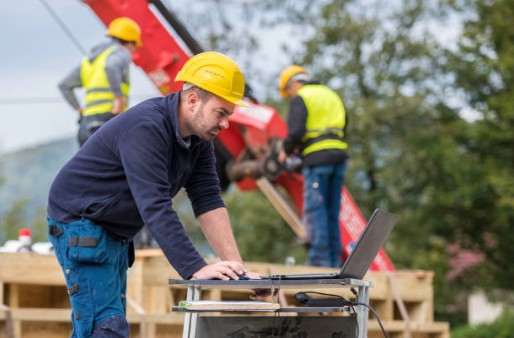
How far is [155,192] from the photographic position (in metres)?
4.17

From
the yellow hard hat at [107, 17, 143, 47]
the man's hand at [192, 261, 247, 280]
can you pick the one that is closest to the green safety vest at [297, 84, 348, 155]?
the yellow hard hat at [107, 17, 143, 47]

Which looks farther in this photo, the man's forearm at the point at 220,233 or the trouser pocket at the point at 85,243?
the man's forearm at the point at 220,233

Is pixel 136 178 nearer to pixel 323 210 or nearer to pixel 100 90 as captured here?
pixel 100 90

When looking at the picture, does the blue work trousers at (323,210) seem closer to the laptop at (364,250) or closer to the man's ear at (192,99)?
the laptop at (364,250)

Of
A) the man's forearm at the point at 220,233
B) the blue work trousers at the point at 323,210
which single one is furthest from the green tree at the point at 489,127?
the man's forearm at the point at 220,233

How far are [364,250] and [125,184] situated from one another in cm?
108

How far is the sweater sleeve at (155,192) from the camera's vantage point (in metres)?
4.16

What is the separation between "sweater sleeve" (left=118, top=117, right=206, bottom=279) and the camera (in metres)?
4.16

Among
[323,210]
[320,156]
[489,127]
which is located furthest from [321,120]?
[489,127]

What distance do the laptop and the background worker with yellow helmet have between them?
28 centimetres

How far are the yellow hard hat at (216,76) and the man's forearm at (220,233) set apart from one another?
0.71 meters

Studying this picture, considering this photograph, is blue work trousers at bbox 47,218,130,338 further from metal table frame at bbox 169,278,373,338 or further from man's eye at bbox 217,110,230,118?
man's eye at bbox 217,110,230,118

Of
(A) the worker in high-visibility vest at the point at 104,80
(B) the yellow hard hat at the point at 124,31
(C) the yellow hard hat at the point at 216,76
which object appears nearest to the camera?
(C) the yellow hard hat at the point at 216,76

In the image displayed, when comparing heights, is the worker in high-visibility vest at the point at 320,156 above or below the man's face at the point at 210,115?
above
